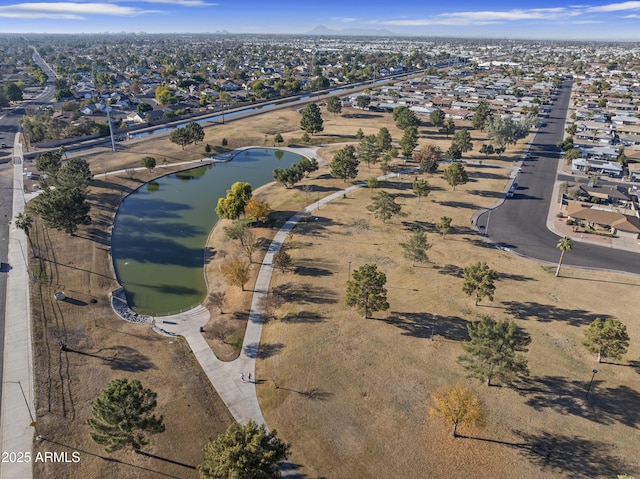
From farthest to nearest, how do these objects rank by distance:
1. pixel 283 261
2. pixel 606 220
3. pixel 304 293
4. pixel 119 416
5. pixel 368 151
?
pixel 368 151 < pixel 606 220 < pixel 283 261 < pixel 304 293 < pixel 119 416

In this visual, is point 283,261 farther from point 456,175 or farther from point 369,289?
point 456,175

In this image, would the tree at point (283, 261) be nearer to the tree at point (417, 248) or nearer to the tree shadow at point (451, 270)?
the tree at point (417, 248)

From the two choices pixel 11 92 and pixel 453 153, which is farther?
pixel 11 92

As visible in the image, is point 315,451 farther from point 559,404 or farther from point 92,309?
point 92,309

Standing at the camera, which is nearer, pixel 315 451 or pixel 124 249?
pixel 315 451

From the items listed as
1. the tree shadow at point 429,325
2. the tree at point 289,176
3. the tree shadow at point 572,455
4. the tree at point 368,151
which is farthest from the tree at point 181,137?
the tree shadow at point 572,455

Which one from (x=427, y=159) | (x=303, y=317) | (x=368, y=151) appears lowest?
(x=303, y=317)

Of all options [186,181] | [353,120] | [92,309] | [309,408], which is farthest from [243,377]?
[353,120]

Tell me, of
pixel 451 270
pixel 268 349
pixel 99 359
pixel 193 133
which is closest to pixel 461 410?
pixel 268 349
